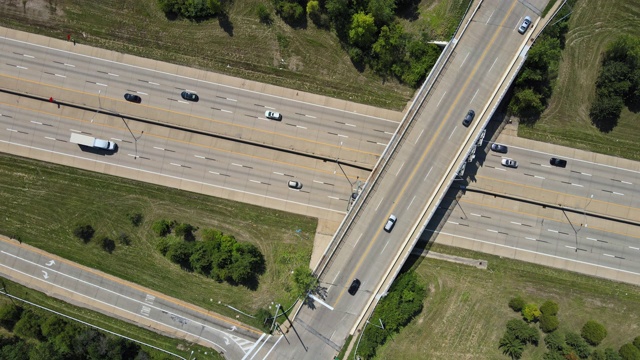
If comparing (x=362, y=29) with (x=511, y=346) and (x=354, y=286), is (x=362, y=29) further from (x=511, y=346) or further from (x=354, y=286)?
(x=511, y=346)

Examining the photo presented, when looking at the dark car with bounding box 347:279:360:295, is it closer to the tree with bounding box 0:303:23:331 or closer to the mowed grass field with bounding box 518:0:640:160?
the mowed grass field with bounding box 518:0:640:160

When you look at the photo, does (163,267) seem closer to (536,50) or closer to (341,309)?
(341,309)

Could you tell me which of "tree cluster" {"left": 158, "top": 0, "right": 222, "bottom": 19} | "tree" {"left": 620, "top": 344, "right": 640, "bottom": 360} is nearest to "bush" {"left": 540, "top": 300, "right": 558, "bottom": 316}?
"tree" {"left": 620, "top": 344, "right": 640, "bottom": 360}

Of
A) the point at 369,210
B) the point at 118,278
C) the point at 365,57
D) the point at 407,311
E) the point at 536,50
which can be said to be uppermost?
the point at 536,50

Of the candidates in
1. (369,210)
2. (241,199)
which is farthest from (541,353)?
(241,199)

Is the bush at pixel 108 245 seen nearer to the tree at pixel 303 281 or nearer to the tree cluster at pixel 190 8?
the tree at pixel 303 281
